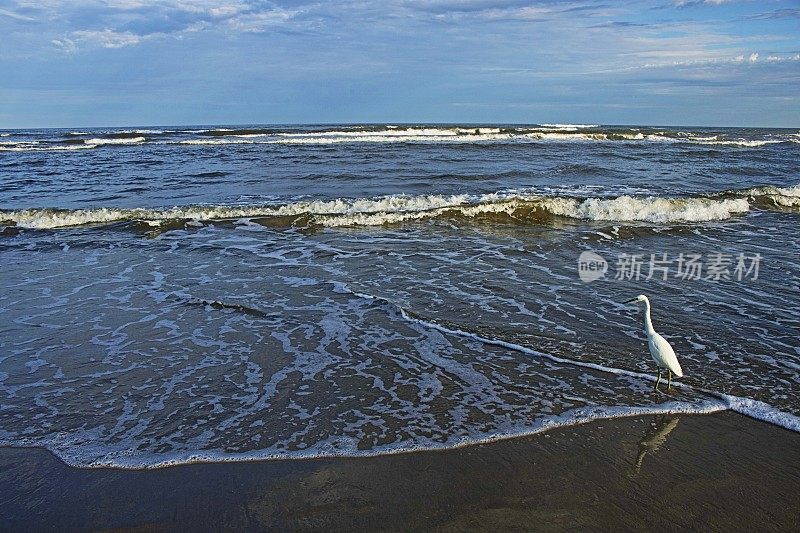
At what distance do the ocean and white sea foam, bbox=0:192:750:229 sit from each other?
0.07 meters

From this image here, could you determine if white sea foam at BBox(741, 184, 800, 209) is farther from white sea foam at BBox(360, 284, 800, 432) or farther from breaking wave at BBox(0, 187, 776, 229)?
white sea foam at BBox(360, 284, 800, 432)

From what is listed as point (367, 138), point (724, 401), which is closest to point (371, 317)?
point (724, 401)

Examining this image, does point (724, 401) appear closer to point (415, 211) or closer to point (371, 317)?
point (371, 317)

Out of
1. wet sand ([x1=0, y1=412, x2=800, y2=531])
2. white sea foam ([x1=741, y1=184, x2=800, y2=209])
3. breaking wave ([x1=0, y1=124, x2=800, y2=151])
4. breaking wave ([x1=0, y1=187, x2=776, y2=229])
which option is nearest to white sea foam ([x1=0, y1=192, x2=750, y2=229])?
breaking wave ([x1=0, y1=187, x2=776, y2=229])

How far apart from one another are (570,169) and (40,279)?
1844 cm

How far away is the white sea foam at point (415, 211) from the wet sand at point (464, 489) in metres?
9.20

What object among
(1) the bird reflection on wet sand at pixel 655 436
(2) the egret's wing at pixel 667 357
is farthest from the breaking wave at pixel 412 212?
(1) the bird reflection on wet sand at pixel 655 436

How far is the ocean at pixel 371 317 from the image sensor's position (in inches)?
178

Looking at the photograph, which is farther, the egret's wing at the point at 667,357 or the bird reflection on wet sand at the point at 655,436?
the egret's wing at the point at 667,357

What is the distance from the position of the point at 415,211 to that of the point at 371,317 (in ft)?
23.7

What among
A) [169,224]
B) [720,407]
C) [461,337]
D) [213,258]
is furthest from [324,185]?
[720,407]

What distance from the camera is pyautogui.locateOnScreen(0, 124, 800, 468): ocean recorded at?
4.51 meters

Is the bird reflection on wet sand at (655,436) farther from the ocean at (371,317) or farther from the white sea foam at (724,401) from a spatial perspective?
the white sea foam at (724,401)

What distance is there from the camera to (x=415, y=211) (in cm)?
Answer: 1377
